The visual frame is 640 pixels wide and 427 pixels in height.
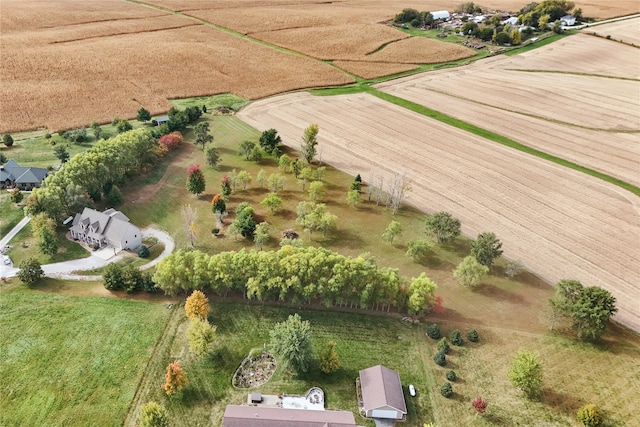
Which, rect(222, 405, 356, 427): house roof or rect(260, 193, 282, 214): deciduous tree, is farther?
rect(260, 193, 282, 214): deciduous tree

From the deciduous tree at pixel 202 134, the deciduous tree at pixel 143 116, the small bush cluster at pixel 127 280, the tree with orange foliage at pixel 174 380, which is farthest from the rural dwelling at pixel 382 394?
the deciduous tree at pixel 143 116

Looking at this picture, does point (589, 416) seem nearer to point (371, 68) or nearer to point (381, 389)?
point (381, 389)

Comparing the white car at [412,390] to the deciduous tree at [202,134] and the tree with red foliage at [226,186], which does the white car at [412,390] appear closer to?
the tree with red foliage at [226,186]

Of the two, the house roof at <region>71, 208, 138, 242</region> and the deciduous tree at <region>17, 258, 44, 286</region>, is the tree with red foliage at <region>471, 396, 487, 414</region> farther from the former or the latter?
the deciduous tree at <region>17, 258, 44, 286</region>

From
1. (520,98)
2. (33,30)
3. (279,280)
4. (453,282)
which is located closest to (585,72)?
(520,98)

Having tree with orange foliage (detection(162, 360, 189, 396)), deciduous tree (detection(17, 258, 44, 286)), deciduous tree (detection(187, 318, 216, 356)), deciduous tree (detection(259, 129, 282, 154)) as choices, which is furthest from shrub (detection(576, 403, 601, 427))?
deciduous tree (detection(259, 129, 282, 154))

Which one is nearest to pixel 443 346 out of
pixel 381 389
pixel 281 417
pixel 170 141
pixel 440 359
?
pixel 440 359
